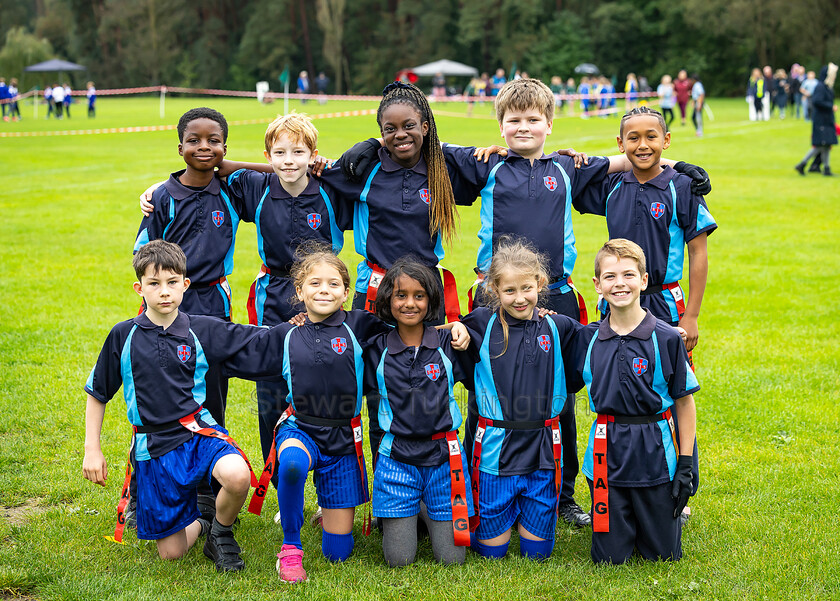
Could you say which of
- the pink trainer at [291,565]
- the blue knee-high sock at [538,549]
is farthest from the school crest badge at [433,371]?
the pink trainer at [291,565]

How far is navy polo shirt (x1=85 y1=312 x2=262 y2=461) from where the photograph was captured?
12.9ft

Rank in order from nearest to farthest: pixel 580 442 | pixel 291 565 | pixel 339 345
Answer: pixel 291 565
pixel 339 345
pixel 580 442

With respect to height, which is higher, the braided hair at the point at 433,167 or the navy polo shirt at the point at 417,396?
the braided hair at the point at 433,167

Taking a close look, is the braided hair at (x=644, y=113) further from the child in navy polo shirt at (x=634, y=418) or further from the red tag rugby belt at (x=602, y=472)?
the red tag rugby belt at (x=602, y=472)

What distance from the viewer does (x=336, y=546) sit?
13.4ft

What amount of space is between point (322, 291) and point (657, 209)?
1.79 meters

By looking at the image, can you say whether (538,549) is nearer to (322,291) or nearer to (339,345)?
(339,345)

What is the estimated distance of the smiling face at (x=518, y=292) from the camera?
3984 mm

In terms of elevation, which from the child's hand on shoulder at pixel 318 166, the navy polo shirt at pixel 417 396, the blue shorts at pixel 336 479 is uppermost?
the child's hand on shoulder at pixel 318 166

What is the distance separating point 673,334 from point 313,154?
211 cm

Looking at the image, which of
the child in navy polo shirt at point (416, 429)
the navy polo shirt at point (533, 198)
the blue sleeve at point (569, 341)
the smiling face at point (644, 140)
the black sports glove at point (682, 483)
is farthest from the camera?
the navy polo shirt at point (533, 198)

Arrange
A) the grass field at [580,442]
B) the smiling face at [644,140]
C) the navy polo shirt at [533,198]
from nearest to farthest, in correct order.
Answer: the grass field at [580,442], the smiling face at [644,140], the navy polo shirt at [533,198]

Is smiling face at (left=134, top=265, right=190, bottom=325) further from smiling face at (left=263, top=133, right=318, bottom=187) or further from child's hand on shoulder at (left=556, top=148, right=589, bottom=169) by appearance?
child's hand on shoulder at (left=556, top=148, right=589, bottom=169)

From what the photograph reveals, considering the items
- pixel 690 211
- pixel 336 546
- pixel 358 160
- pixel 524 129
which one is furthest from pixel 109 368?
pixel 690 211
